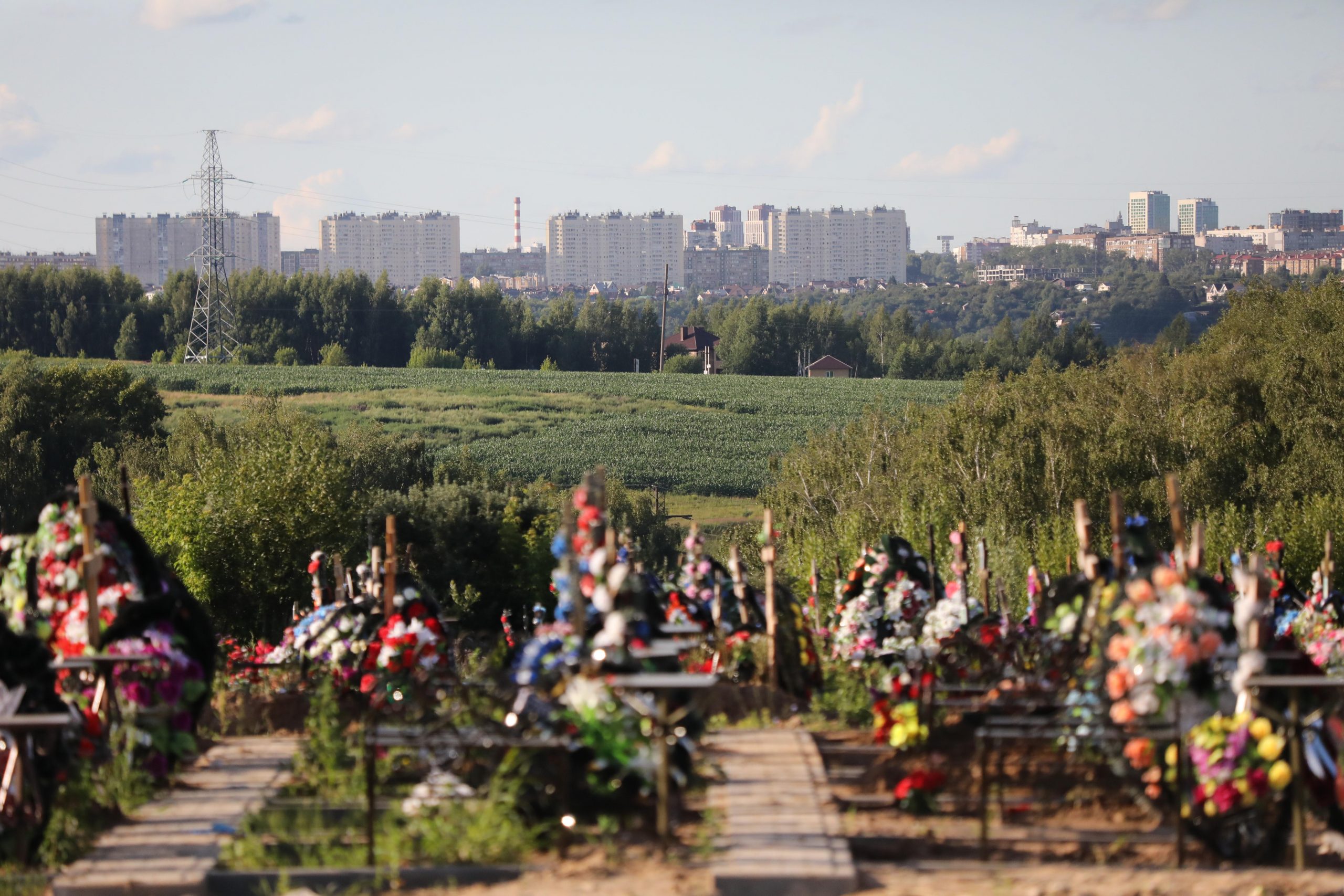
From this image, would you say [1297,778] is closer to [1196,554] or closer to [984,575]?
[1196,554]

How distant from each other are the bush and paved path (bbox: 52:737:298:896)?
318ft

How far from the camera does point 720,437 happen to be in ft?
239

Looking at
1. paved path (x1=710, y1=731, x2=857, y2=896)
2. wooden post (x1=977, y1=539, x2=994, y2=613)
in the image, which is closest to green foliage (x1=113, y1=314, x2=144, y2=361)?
wooden post (x1=977, y1=539, x2=994, y2=613)

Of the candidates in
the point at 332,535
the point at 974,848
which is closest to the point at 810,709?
the point at 974,848

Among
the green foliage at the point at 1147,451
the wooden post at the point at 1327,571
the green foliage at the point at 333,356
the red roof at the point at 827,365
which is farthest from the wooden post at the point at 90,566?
the red roof at the point at 827,365

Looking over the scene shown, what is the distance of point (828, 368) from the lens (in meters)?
116

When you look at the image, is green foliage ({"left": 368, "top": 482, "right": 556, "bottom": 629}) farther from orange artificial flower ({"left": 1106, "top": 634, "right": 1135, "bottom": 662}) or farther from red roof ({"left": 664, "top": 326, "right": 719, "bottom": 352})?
red roof ({"left": 664, "top": 326, "right": 719, "bottom": 352})

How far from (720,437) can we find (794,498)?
27.5 m

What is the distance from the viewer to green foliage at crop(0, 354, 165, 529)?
49.4 m

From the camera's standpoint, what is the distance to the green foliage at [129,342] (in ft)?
331

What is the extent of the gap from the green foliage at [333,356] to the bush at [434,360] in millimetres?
4827

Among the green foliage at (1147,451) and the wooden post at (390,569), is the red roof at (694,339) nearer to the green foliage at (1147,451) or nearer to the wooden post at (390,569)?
the green foliage at (1147,451)

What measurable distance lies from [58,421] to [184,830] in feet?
160

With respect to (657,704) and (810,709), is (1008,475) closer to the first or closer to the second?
(810,709)
